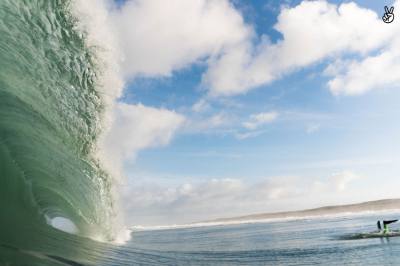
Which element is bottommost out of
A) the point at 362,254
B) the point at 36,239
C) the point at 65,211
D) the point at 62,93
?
the point at 362,254

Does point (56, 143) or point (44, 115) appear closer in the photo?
point (44, 115)

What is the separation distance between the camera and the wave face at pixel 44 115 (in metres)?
12.7

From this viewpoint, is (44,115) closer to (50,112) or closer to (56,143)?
(50,112)

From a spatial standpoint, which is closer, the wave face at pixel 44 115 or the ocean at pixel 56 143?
the ocean at pixel 56 143

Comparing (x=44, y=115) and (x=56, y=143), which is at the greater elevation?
(x=44, y=115)

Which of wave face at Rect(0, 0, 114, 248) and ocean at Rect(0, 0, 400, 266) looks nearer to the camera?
ocean at Rect(0, 0, 400, 266)

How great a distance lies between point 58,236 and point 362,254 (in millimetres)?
11001

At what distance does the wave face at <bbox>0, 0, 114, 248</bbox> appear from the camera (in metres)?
12.7

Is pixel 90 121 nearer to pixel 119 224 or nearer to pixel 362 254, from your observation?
→ pixel 119 224

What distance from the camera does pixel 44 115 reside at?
48.5 ft

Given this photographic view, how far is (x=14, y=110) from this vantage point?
13.6 metres

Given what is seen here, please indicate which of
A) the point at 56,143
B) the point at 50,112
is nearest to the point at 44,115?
the point at 50,112

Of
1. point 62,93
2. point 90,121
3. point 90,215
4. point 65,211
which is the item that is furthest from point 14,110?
point 90,215

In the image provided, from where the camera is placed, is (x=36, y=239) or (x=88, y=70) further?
(x=88, y=70)
